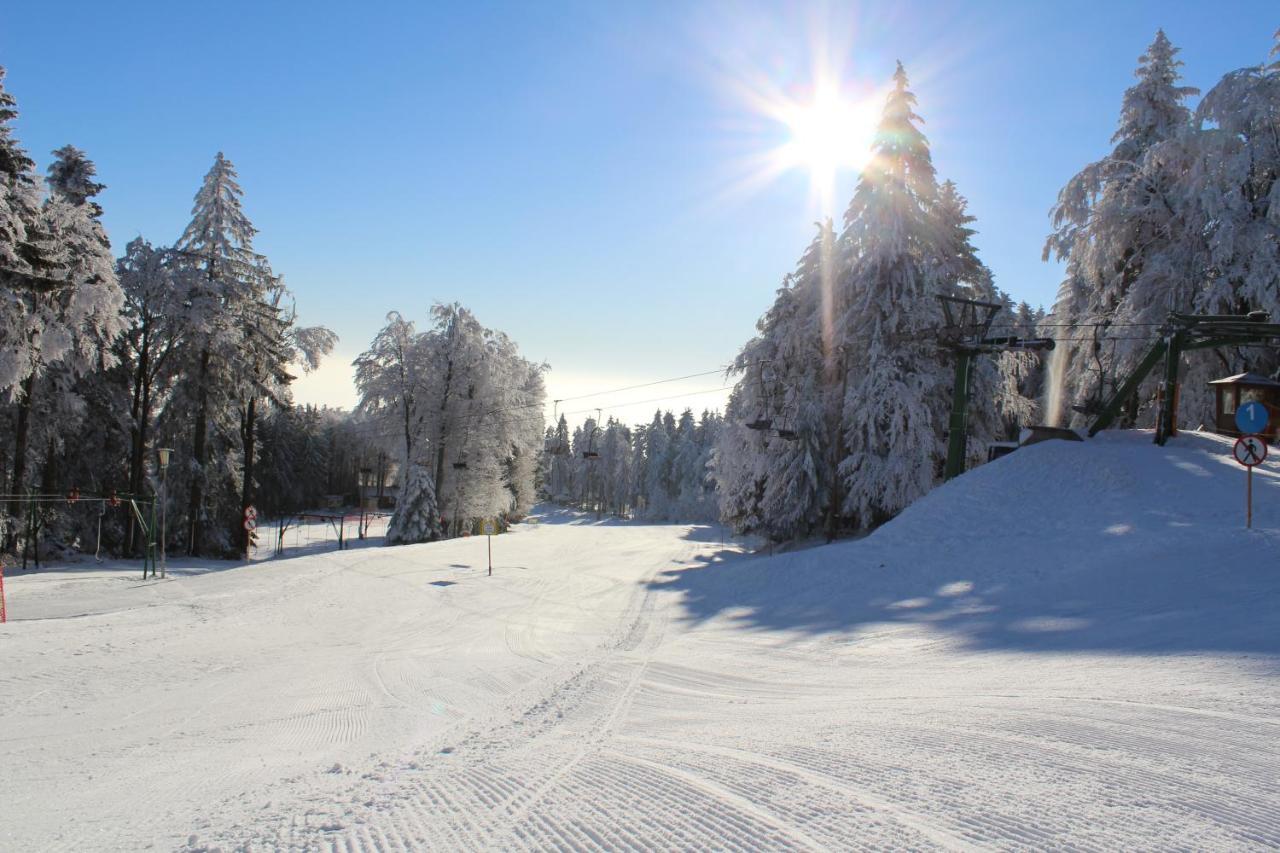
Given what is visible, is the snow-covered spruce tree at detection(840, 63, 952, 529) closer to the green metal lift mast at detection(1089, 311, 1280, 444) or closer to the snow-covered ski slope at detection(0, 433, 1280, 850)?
the snow-covered ski slope at detection(0, 433, 1280, 850)

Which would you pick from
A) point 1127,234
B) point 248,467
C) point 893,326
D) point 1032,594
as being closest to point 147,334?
point 248,467

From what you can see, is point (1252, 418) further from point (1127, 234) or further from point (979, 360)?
point (1127, 234)

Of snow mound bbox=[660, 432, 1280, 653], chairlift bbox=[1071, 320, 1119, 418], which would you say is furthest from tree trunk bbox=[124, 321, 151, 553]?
chairlift bbox=[1071, 320, 1119, 418]

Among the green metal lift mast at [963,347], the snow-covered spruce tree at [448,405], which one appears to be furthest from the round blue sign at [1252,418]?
the snow-covered spruce tree at [448,405]

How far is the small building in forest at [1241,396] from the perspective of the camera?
20.9 meters

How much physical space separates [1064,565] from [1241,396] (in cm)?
1344

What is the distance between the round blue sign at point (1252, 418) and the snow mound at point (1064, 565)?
1843mm

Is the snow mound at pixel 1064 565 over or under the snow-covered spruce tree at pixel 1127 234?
under

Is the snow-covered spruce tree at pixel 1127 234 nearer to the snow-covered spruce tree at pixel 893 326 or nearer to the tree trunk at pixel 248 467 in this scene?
the snow-covered spruce tree at pixel 893 326

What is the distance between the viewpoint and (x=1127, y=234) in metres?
26.5

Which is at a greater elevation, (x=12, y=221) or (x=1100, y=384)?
(x=12, y=221)

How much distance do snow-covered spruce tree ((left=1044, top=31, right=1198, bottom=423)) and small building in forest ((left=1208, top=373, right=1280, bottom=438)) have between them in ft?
12.0

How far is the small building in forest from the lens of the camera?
20.9 metres

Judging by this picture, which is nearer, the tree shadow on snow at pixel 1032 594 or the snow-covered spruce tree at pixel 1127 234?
the tree shadow on snow at pixel 1032 594
